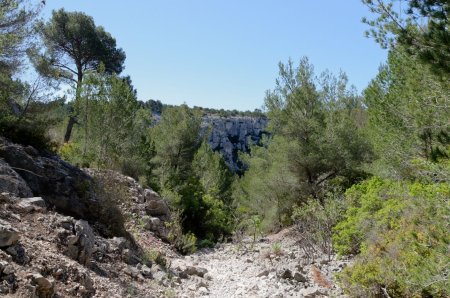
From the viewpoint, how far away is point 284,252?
12.1 meters

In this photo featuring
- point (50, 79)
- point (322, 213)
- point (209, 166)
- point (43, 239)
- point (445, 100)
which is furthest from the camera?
point (209, 166)

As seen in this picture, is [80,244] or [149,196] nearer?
[80,244]

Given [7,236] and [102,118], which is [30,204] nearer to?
[7,236]

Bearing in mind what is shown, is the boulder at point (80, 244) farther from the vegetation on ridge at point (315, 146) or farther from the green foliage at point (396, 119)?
the green foliage at point (396, 119)

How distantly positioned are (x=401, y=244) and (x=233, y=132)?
8775 cm

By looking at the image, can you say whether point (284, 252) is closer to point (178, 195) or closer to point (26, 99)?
point (178, 195)

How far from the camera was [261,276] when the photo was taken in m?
9.30

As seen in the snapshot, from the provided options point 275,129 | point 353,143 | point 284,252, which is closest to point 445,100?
point 284,252

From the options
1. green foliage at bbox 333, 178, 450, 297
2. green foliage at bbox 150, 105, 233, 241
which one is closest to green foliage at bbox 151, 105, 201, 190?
green foliage at bbox 150, 105, 233, 241

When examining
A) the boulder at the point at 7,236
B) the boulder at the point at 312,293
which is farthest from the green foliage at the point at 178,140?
the boulder at the point at 7,236

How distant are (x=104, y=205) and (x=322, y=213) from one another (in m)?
6.10

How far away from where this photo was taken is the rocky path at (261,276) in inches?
308

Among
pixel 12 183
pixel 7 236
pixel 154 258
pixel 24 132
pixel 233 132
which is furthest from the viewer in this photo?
pixel 233 132

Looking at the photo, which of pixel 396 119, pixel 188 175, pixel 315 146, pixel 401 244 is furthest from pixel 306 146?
pixel 401 244
